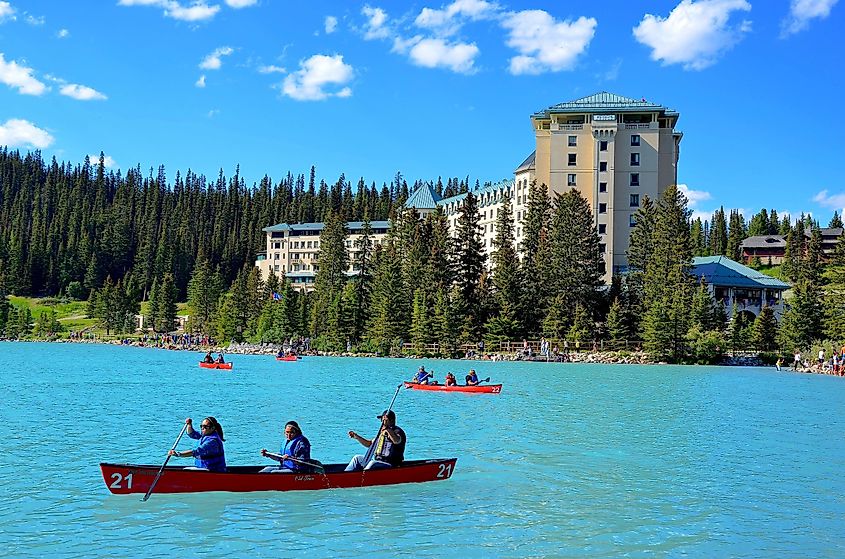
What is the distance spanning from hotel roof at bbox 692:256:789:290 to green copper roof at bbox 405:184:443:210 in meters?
58.7

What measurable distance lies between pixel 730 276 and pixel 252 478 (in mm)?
91301

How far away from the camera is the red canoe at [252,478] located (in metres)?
18.0

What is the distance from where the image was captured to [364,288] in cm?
10350

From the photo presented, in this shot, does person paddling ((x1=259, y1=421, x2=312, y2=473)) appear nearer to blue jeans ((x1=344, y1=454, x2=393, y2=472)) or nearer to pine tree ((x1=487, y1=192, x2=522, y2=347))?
blue jeans ((x1=344, y1=454, x2=393, y2=472))

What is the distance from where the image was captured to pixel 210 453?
1856cm

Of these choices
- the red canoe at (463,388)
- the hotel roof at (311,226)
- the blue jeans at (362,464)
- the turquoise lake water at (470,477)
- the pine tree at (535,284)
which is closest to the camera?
the turquoise lake water at (470,477)

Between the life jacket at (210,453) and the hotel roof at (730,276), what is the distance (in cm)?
8558

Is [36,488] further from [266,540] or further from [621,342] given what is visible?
[621,342]

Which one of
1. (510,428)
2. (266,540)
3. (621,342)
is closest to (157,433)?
(510,428)

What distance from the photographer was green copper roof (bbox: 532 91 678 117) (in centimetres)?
10338

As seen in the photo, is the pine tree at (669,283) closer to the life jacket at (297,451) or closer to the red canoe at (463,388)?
the red canoe at (463,388)

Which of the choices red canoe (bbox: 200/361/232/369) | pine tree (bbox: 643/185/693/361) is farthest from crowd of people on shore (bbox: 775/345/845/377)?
red canoe (bbox: 200/361/232/369)

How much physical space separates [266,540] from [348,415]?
1954cm

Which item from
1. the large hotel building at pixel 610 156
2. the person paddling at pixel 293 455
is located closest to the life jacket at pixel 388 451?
the person paddling at pixel 293 455
